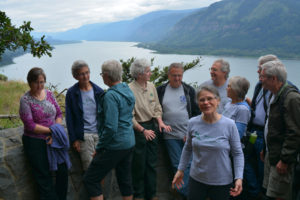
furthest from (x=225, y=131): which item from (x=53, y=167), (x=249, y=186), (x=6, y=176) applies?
(x=6, y=176)

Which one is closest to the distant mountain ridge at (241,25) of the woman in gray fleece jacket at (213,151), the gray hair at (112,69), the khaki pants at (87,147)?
the khaki pants at (87,147)

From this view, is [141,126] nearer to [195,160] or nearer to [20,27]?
[195,160]

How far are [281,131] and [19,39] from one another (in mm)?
3060

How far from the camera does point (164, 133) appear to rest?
350 centimetres

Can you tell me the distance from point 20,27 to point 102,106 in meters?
1.48

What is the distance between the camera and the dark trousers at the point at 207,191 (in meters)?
2.34

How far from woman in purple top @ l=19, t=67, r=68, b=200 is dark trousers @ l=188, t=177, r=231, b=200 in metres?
1.47

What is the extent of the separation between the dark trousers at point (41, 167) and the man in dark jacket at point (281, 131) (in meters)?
2.28

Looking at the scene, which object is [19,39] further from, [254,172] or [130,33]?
[130,33]

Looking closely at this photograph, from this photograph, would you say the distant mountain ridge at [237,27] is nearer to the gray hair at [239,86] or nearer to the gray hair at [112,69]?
the gray hair at [239,86]

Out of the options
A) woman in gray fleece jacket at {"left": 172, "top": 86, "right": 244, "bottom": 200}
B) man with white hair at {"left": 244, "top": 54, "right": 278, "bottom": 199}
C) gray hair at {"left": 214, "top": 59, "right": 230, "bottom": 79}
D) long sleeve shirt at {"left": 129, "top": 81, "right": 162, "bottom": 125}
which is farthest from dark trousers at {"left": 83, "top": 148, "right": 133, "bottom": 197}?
gray hair at {"left": 214, "top": 59, "right": 230, "bottom": 79}

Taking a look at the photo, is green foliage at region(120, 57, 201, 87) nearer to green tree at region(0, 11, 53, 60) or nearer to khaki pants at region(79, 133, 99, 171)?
green tree at region(0, 11, 53, 60)

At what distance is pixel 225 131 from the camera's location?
2285 millimetres

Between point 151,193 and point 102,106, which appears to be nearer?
point 102,106
